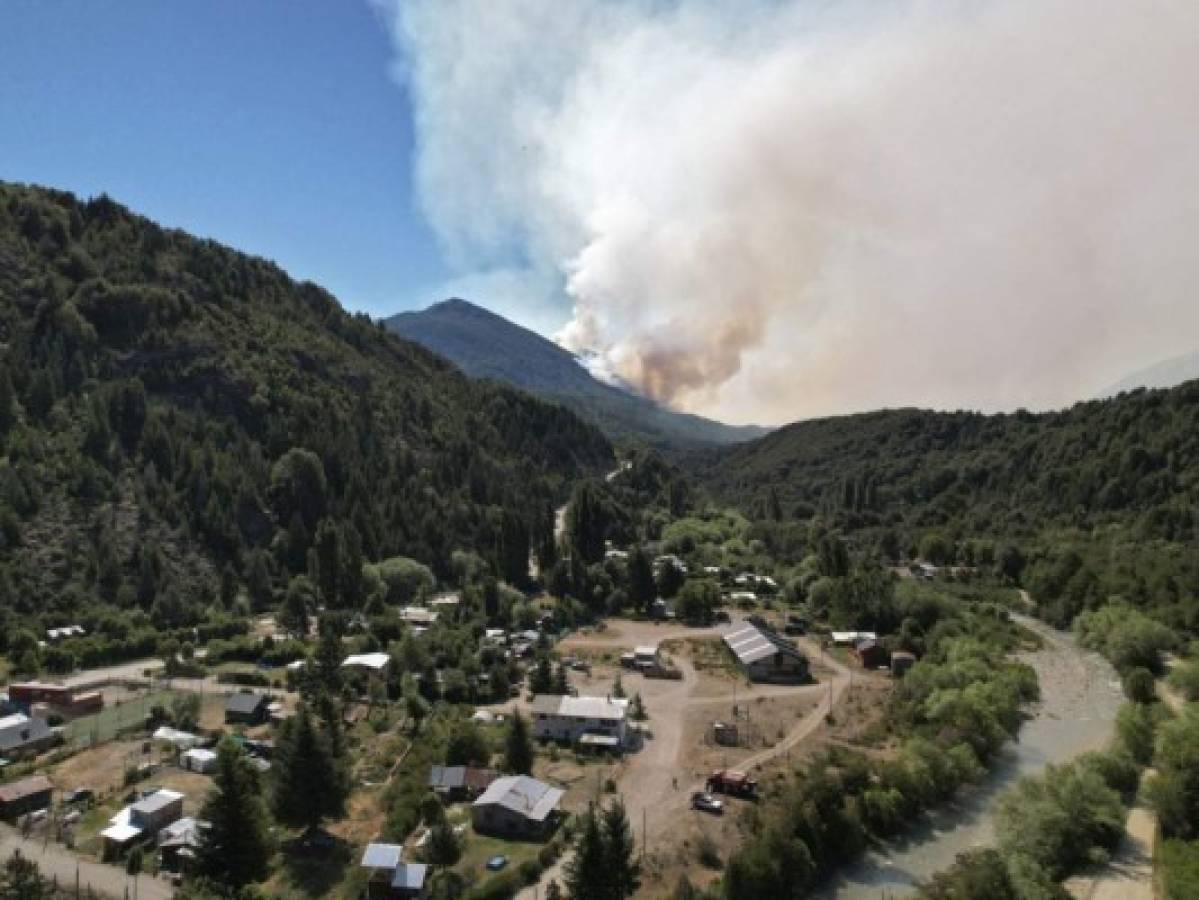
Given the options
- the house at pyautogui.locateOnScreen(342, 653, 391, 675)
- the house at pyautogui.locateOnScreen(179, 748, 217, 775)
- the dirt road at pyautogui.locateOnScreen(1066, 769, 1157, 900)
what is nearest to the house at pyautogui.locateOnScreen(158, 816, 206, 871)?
the house at pyautogui.locateOnScreen(179, 748, 217, 775)

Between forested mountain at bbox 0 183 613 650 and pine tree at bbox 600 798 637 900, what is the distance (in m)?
72.9

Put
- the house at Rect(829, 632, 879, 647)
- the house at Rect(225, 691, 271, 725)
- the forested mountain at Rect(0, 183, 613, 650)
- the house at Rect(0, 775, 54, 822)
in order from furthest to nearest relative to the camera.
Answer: the forested mountain at Rect(0, 183, 613, 650) → the house at Rect(829, 632, 879, 647) → the house at Rect(225, 691, 271, 725) → the house at Rect(0, 775, 54, 822)

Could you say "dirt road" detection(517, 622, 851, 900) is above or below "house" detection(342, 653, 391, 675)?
below

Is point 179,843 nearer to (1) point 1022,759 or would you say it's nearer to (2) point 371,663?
(2) point 371,663

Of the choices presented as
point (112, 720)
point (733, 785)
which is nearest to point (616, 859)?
point (733, 785)

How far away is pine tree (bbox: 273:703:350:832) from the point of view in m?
46.2

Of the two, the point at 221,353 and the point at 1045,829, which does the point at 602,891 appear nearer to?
the point at 1045,829

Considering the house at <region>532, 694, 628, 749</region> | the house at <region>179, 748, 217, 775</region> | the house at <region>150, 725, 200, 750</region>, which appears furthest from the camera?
the house at <region>532, 694, 628, 749</region>

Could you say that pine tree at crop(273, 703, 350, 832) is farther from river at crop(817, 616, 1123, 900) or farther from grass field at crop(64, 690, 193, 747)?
river at crop(817, 616, 1123, 900)

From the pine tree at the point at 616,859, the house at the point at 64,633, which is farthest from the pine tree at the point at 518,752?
the house at the point at 64,633

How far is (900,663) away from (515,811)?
169 feet

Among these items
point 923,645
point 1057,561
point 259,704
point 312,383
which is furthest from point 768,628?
point 312,383

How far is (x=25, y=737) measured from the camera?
5991cm

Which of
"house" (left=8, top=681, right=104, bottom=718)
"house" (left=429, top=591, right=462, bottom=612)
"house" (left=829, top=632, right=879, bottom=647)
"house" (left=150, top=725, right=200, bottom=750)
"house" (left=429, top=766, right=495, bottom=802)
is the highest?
"house" (left=429, top=591, right=462, bottom=612)
